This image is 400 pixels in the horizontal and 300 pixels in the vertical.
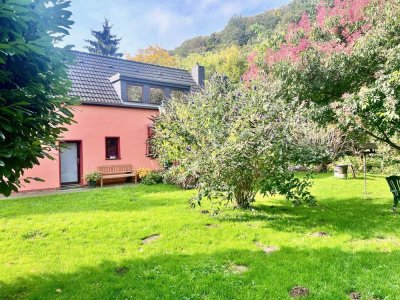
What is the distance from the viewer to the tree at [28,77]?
2777 millimetres

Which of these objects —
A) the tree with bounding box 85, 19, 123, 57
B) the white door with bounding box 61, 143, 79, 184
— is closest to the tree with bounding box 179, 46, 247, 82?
the tree with bounding box 85, 19, 123, 57

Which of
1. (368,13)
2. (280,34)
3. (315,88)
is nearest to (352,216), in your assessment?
(315,88)

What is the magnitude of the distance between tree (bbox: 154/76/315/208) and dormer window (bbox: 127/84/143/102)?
27.9 ft

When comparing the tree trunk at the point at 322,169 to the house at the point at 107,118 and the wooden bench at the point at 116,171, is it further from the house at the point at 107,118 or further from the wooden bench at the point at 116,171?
Answer: the wooden bench at the point at 116,171

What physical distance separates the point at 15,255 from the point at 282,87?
746cm

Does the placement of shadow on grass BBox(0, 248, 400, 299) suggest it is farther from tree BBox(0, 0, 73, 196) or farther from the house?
the house

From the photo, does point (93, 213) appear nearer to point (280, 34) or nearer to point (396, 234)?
point (396, 234)

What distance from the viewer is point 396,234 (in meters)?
5.79

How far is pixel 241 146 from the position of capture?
6488 millimetres

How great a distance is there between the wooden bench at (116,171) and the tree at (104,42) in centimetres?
2597

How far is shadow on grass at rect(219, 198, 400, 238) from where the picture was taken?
20.3ft

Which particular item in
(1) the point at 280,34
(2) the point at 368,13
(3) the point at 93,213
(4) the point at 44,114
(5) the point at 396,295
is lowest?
(5) the point at 396,295

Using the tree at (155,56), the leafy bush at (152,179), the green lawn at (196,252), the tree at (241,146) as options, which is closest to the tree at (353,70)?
the tree at (241,146)

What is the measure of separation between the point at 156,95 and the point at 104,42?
24700 millimetres
